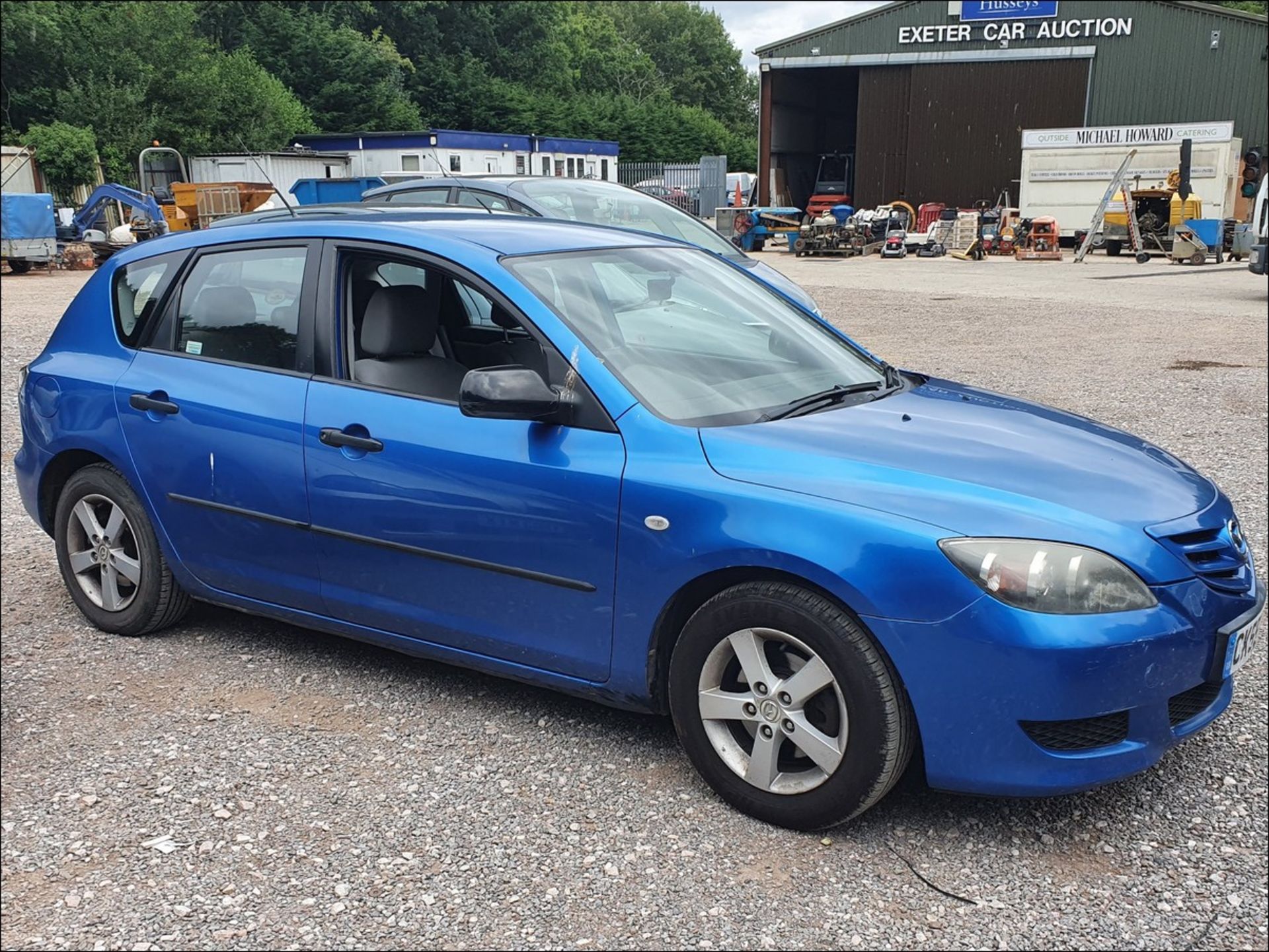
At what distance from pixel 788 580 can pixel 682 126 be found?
225 ft

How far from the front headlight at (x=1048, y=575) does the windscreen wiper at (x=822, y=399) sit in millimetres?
808

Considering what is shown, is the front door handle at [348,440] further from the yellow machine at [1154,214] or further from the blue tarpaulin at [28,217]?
the yellow machine at [1154,214]

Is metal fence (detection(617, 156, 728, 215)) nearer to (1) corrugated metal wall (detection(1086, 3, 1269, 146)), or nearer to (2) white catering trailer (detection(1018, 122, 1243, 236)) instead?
(2) white catering trailer (detection(1018, 122, 1243, 236))

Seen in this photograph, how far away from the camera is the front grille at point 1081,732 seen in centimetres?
293

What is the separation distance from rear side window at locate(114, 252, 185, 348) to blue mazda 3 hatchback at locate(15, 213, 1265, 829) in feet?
0.05

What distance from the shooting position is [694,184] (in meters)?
52.8

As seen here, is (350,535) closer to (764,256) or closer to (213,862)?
(213,862)

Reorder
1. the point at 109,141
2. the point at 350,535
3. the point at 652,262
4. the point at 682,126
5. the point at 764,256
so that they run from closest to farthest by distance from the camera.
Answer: the point at 350,535 < the point at 652,262 < the point at 764,256 < the point at 109,141 < the point at 682,126

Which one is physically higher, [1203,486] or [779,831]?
[1203,486]

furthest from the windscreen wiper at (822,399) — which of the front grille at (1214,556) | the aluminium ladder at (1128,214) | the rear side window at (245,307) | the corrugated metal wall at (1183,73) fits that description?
the corrugated metal wall at (1183,73)

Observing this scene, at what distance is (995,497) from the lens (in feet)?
9.88

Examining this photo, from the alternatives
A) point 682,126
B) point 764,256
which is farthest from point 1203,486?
point 682,126

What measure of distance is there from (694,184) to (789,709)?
51.5 m

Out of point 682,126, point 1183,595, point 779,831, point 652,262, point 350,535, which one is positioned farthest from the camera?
point 682,126
